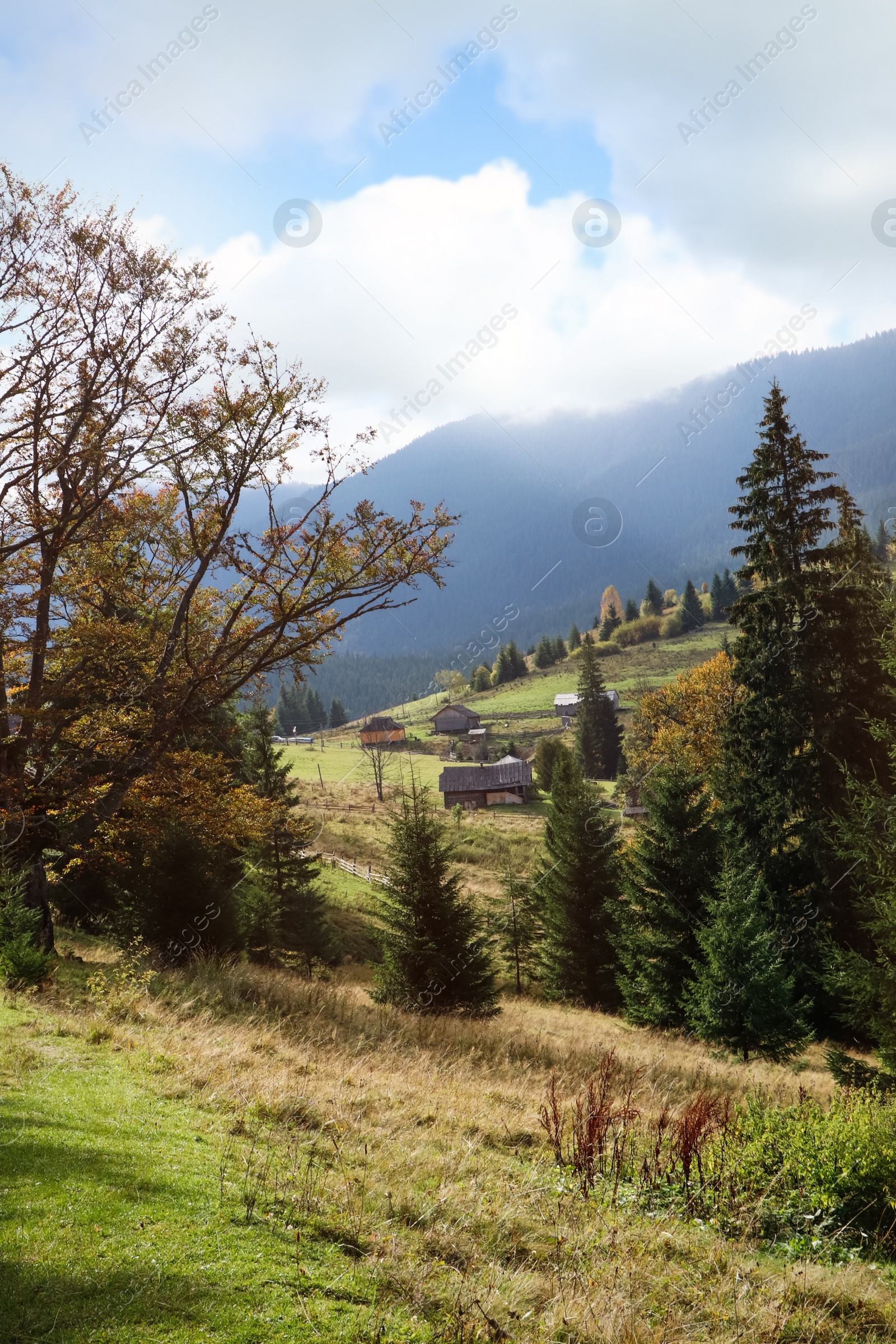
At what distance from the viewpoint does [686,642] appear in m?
146

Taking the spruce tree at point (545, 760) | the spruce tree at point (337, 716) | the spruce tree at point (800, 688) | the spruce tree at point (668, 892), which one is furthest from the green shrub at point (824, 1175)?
the spruce tree at point (337, 716)

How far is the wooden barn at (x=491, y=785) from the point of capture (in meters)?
78.5

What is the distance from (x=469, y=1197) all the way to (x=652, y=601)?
172 m

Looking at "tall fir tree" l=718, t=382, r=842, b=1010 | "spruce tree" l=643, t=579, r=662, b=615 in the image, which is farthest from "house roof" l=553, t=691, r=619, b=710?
"tall fir tree" l=718, t=382, r=842, b=1010

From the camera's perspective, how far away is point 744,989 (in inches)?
618

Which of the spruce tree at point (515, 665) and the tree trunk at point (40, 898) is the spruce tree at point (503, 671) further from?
the tree trunk at point (40, 898)

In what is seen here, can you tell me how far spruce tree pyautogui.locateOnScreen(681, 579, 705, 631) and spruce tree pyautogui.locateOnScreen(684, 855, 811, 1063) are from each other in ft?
484

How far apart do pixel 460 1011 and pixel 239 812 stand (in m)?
7.95

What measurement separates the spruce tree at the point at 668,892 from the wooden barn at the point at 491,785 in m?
57.0

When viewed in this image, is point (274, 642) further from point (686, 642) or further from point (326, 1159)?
point (686, 642)

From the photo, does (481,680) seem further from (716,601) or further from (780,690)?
(780,690)

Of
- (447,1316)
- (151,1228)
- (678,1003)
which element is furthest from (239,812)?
(678,1003)

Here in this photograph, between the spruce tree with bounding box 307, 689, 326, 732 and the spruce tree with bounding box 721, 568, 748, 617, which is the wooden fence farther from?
the spruce tree with bounding box 721, 568, 748, 617

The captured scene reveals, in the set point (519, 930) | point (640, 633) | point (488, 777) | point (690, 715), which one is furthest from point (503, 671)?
point (519, 930)
